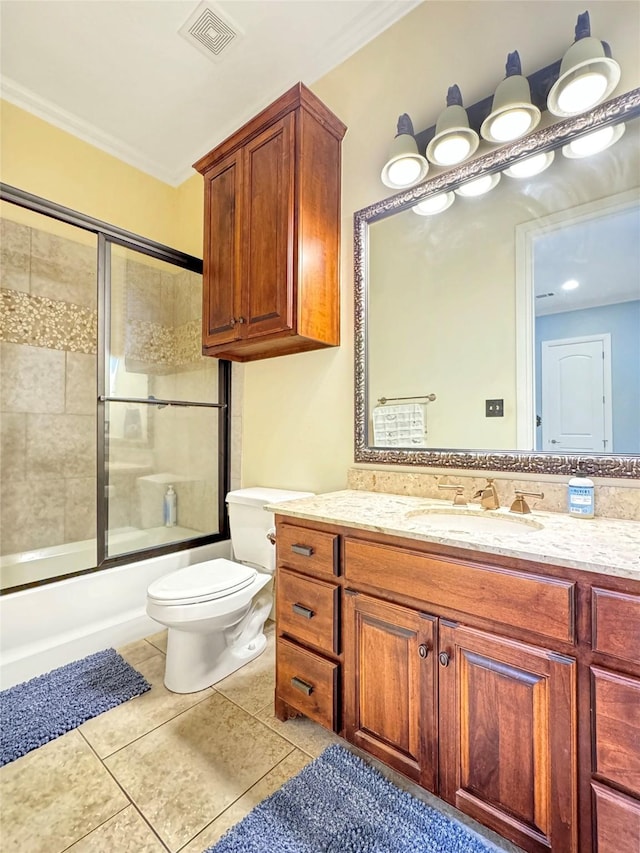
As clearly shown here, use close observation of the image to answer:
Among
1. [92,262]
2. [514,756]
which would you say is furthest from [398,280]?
[92,262]

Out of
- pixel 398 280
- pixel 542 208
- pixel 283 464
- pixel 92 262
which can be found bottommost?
pixel 283 464

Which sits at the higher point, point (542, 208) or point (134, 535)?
point (542, 208)

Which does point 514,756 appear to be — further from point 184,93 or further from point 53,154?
point 53,154

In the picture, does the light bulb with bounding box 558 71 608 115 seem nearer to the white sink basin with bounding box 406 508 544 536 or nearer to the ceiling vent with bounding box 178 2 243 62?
the white sink basin with bounding box 406 508 544 536

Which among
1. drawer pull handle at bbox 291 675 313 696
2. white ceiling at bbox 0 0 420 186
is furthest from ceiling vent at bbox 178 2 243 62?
drawer pull handle at bbox 291 675 313 696

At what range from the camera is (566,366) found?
4.14 feet

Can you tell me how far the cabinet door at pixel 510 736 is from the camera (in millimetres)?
817

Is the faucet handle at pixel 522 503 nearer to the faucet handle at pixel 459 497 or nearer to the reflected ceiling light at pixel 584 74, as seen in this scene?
the faucet handle at pixel 459 497

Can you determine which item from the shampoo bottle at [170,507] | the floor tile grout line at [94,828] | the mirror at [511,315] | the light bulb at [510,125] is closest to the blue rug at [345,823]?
the floor tile grout line at [94,828]

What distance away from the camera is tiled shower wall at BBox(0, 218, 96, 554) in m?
2.24

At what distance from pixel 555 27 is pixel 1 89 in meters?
2.67

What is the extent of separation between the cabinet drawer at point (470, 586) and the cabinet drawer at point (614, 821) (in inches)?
11.7

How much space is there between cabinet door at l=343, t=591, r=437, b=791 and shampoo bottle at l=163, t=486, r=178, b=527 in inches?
67.6

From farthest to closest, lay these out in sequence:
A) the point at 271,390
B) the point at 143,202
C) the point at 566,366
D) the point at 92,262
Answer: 1. the point at 143,202
2. the point at 92,262
3. the point at 271,390
4. the point at 566,366
